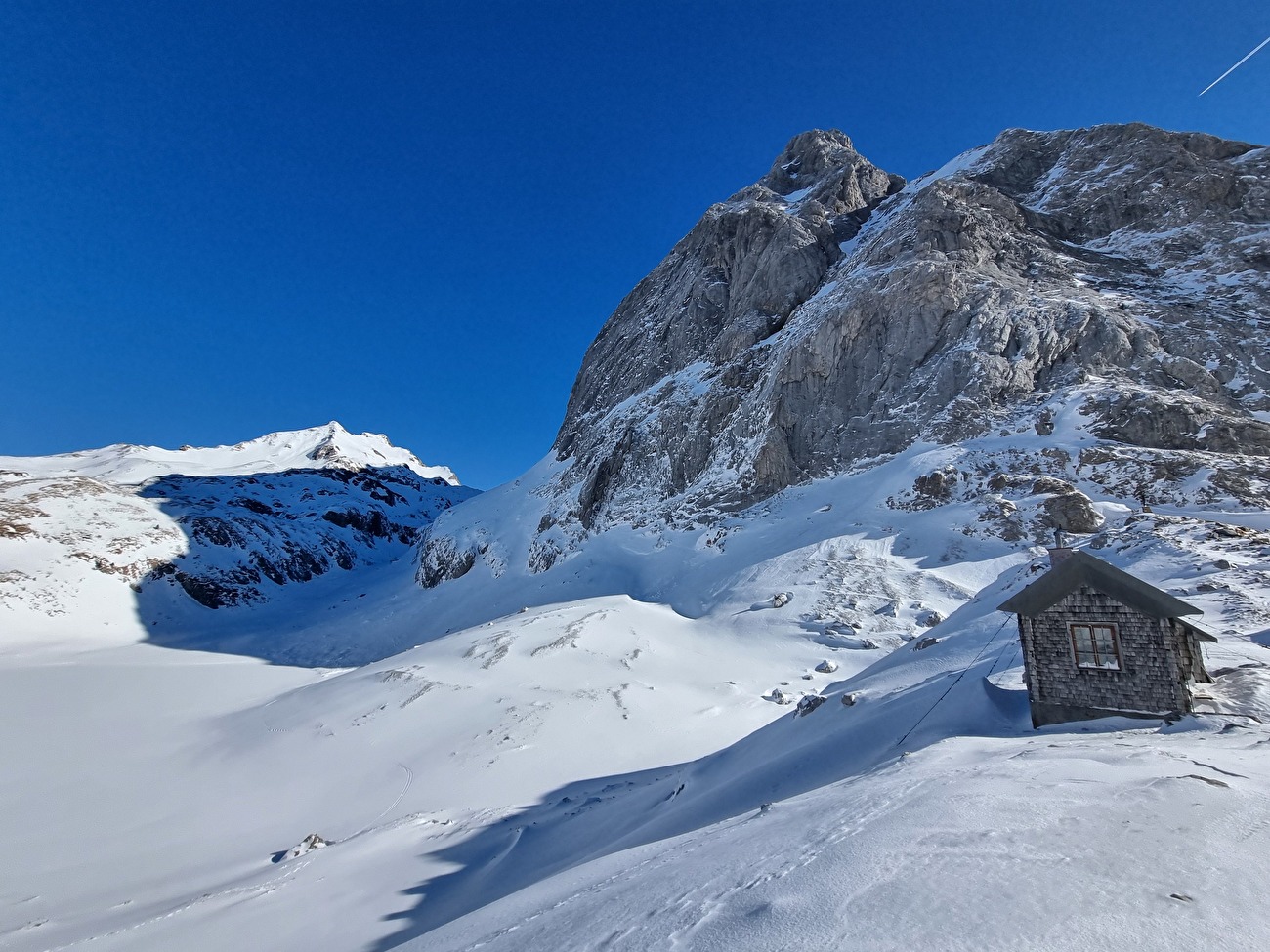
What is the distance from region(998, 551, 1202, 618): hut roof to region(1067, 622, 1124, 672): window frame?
612 millimetres

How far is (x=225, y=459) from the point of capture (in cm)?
12494

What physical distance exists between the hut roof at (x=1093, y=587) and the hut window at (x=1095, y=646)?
715 millimetres

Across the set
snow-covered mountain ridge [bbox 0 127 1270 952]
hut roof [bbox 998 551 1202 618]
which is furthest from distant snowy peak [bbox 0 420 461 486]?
hut roof [bbox 998 551 1202 618]

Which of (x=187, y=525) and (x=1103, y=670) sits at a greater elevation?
(x=187, y=525)

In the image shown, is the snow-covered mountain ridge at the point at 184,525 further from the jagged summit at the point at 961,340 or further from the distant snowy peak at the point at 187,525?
the jagged summit at the point at 961,340

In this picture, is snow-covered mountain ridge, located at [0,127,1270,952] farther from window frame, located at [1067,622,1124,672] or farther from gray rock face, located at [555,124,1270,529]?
window frame, located at [1067,622,1124,672]

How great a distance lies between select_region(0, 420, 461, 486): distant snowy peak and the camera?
341 ft

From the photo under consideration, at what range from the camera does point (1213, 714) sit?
1128 centimetres

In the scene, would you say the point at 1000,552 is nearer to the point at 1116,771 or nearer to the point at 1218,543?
the point at 1218,543

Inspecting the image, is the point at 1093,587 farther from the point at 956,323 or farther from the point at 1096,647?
the point at 956,323

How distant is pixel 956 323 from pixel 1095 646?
39995mm

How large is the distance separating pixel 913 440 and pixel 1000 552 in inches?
489

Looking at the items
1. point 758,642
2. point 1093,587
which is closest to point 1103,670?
point 1093,587

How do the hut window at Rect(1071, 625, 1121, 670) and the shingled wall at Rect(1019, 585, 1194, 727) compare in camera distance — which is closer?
the shingled wall at Rect(1019, 585, 1194, 727)
